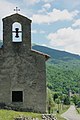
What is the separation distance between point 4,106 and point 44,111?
2921 mm

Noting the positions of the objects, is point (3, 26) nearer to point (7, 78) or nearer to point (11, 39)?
point (11, 39)

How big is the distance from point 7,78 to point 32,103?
2567mm

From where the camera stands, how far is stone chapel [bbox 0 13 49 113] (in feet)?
83.4

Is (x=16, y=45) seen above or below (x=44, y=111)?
above

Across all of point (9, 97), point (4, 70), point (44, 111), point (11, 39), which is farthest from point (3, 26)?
point (44, 111)

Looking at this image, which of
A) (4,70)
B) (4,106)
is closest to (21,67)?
(4,70)

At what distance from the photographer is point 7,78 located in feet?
83.8

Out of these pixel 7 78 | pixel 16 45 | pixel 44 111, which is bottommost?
pixel 44 111

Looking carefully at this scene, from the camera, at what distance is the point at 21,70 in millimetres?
25656

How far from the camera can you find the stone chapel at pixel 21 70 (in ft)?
83.4

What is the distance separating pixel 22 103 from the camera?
83.7ft

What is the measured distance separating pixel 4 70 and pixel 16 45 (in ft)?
6.68

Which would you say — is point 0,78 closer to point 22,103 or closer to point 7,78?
point 7,78

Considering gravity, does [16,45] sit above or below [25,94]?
above
